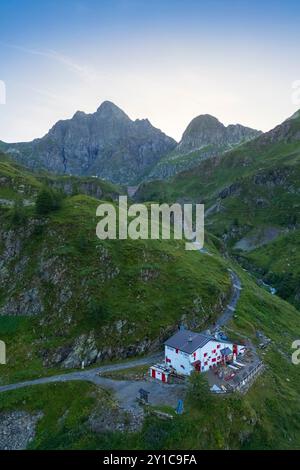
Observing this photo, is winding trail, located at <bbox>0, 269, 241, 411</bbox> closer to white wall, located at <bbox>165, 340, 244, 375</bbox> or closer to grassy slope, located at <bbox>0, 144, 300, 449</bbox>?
grassy slope, located at <bbox>0, 144, 300, 449</bbox>

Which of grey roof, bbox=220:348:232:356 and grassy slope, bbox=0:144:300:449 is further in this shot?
grey roof, bbox=220:348:232:356

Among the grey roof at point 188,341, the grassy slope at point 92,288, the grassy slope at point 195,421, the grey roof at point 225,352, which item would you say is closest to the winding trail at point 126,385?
the grassy slope at point 195,421

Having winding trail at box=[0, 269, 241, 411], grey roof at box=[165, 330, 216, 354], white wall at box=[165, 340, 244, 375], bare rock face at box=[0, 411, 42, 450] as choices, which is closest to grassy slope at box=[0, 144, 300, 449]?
bare rock face at box=[0, 411, 42, 450]

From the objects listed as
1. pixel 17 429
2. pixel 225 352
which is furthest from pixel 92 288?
pixel 17 429

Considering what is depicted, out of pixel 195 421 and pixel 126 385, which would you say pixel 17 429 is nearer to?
pixel 126 385

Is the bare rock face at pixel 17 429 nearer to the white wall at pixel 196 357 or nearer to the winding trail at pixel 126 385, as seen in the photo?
the winding trail at pixel 126 385

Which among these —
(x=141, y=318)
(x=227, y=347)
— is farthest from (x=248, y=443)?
(x=141, y=318)
